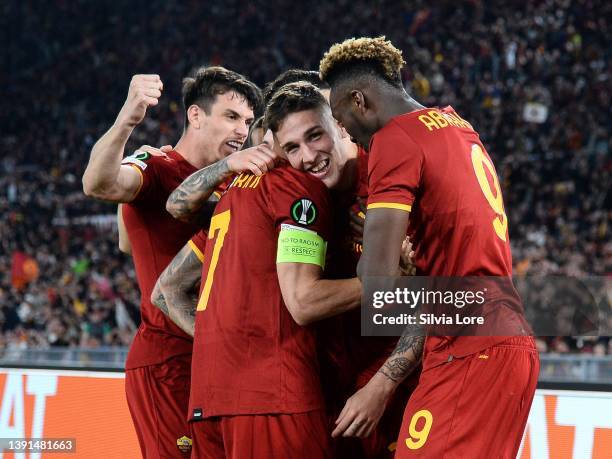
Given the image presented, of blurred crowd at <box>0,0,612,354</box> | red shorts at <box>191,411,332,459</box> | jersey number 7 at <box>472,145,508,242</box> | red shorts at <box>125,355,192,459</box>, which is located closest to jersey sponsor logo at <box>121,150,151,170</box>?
red shorts at <box>125,355,192,459</box>

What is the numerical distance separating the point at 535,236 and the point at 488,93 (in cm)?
380

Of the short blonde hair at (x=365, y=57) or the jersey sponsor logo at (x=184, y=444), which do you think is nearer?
the short blonde hair at (x=365, y=57)

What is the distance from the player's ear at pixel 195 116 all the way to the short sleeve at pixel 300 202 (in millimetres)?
1259

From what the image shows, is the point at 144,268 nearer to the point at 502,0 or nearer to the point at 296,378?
the point at 296,378

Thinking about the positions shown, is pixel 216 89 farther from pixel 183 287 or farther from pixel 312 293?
pixel 312 293

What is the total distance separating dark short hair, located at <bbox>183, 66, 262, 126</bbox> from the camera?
13.9 ft

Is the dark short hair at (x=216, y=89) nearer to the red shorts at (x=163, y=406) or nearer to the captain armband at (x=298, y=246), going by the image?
the red shorts at (x=163, y=406)

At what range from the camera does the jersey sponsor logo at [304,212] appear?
2906mm

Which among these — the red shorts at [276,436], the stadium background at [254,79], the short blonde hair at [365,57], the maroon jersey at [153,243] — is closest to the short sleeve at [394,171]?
the short blonde hair at [365,57]

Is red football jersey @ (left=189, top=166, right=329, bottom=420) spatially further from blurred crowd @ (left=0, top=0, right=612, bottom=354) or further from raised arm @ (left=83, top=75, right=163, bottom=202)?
blurred crowd @ (left=0, top=0, right=612, bottom=354)

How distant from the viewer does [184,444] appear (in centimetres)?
373

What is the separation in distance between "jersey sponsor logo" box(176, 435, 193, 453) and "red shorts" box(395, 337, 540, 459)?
136 cm

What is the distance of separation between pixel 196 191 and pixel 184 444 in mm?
1088

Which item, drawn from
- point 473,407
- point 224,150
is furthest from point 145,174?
point 473,407
